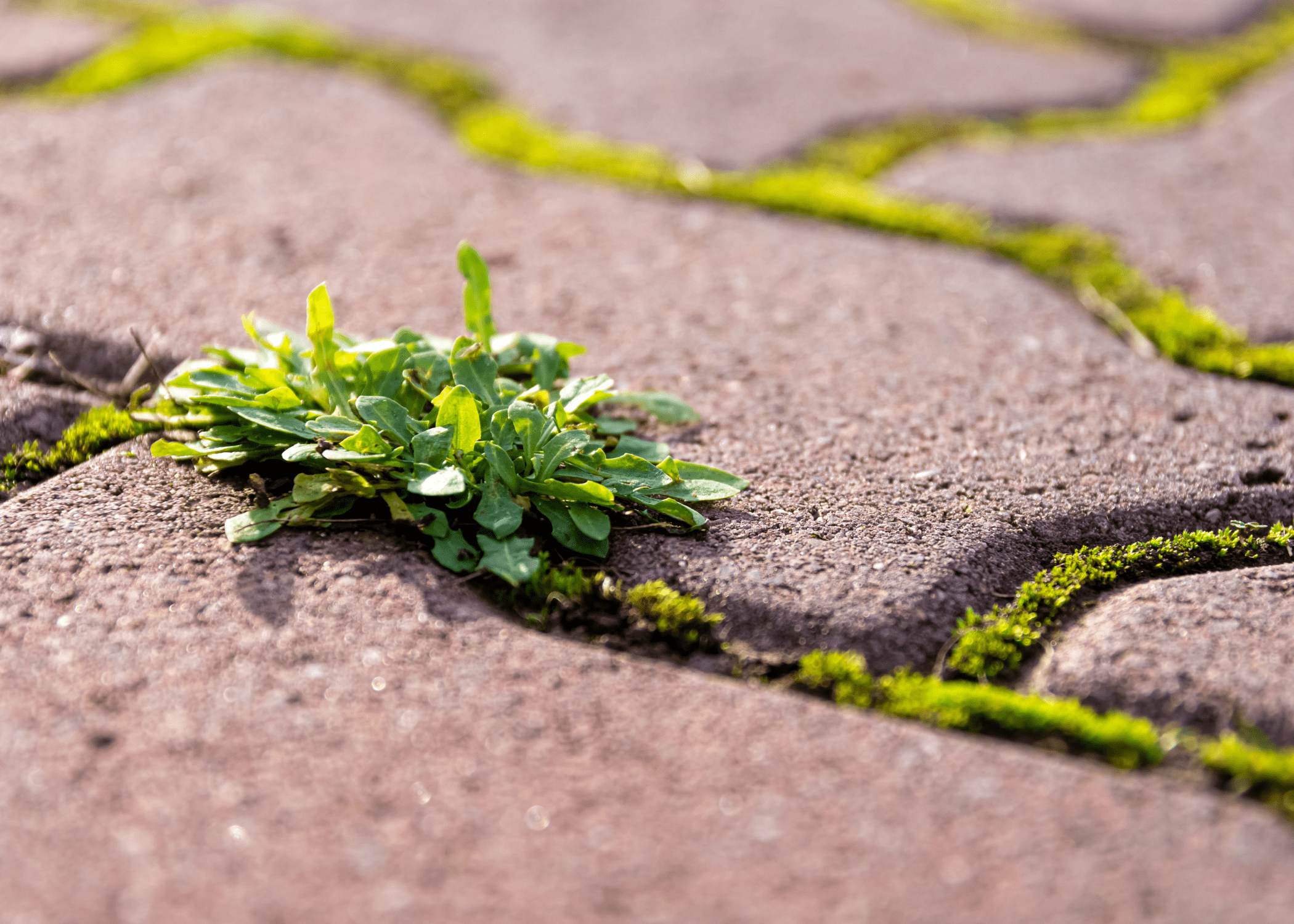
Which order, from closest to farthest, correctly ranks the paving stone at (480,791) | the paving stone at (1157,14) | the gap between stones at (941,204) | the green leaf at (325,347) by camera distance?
1. the paving stone at (480,791)
2. the gap between stones at (941,204)
3. the green leaf at (325,347)
4. the paving stone at (1157,14)

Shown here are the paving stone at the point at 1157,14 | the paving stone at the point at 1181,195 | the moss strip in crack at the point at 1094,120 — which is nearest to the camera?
the paving stone at the point at 1181,195

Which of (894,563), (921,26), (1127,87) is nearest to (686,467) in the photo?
(894,563)

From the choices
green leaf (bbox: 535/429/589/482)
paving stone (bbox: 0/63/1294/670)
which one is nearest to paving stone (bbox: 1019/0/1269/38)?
paving stone (bbox: 0/63/1294/670)

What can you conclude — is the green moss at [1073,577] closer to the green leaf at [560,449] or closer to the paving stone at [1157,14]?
the green leaf at [560,449]

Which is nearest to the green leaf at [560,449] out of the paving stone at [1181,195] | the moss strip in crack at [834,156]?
the moss strip in crack at [834,156]

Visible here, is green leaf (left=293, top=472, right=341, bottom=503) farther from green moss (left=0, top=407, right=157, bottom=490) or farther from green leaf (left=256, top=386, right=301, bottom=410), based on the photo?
green moss (left=0, top=407, right=157, bottom=490)

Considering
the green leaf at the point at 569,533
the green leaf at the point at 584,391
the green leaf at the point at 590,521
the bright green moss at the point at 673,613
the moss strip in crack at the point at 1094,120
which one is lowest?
the bright green moss at the point at 673,613
